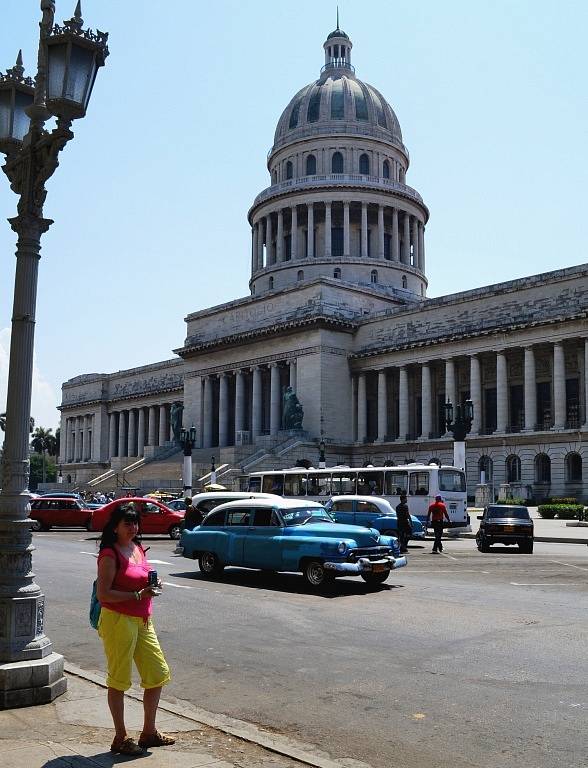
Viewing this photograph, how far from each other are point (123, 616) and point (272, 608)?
837cm

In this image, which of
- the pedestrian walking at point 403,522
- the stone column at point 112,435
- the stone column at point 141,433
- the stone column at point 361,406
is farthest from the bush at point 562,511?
the stone column at point 112,435

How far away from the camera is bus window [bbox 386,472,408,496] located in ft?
117

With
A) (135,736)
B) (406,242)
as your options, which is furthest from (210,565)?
(406,242)

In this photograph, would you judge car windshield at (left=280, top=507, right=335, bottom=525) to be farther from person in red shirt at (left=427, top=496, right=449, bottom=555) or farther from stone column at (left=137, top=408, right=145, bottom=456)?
stone column at (left=137, top=408, right=145, bottom=456)

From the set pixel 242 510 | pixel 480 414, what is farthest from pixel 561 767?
pixel 480 414

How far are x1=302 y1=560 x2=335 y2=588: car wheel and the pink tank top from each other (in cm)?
1020

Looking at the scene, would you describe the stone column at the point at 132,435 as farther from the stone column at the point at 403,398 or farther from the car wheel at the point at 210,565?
the car wheel at the point at 210,565

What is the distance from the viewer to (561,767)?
658 centimetres

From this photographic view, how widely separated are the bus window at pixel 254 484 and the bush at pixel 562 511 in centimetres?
1598

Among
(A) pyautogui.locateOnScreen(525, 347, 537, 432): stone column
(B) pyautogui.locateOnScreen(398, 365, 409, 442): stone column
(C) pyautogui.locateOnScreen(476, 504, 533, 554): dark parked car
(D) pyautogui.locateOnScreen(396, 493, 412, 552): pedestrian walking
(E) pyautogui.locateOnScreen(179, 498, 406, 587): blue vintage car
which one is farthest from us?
(B) pyautogui.locateOnScreen(398, 365, 409, 442): stone column

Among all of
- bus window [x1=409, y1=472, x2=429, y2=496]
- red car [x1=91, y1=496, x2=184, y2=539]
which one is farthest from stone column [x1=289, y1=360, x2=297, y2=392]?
A: red car [x1=91, y1=496, x2=184, y2=539]

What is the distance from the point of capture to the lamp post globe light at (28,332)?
26.2ft

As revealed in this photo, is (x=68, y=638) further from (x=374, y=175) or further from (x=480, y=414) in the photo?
(x=374, y=175)

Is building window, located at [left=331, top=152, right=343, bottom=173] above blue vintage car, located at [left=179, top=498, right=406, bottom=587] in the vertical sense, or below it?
above
